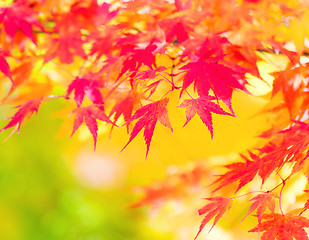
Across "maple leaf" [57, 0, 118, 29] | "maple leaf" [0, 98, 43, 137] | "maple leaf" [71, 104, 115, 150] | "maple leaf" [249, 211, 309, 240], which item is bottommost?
"maple leaf" [249, 211, 309, 240]

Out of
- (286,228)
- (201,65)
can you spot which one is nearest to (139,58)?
(201,65)

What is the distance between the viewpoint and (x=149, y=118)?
0.75 metres

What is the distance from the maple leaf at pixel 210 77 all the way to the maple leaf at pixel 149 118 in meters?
0.08

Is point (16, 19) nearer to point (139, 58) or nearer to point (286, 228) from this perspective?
point (139, 58)

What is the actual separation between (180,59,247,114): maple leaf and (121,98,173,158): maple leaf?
0.08 metres

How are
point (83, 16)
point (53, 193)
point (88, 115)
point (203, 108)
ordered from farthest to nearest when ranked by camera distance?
1. point (53, 193)
2. point (83, 16)
3. point (88, 115)
4. point (203, 108)

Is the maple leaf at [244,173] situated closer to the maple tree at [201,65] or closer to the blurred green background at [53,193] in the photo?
the maple tree at [201,65]

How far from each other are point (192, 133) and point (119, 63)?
1.01 metres

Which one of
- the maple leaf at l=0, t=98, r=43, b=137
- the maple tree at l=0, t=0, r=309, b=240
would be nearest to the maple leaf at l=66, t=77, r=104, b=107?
the maple tree at l=0, t=0, r=309, b=240

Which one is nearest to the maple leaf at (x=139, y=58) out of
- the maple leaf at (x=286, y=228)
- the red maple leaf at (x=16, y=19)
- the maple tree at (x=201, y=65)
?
the maple tree at (x=201, y=65)

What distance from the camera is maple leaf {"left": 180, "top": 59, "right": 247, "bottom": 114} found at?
2.40 feet

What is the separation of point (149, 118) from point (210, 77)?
0.16 metres

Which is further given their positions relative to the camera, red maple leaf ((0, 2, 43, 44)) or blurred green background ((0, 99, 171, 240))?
blurred green background ((0, 99, 171, 240))

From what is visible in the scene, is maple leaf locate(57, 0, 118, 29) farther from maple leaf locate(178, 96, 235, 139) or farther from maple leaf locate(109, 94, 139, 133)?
maple leaf locate(178, 96, 235, 139)
